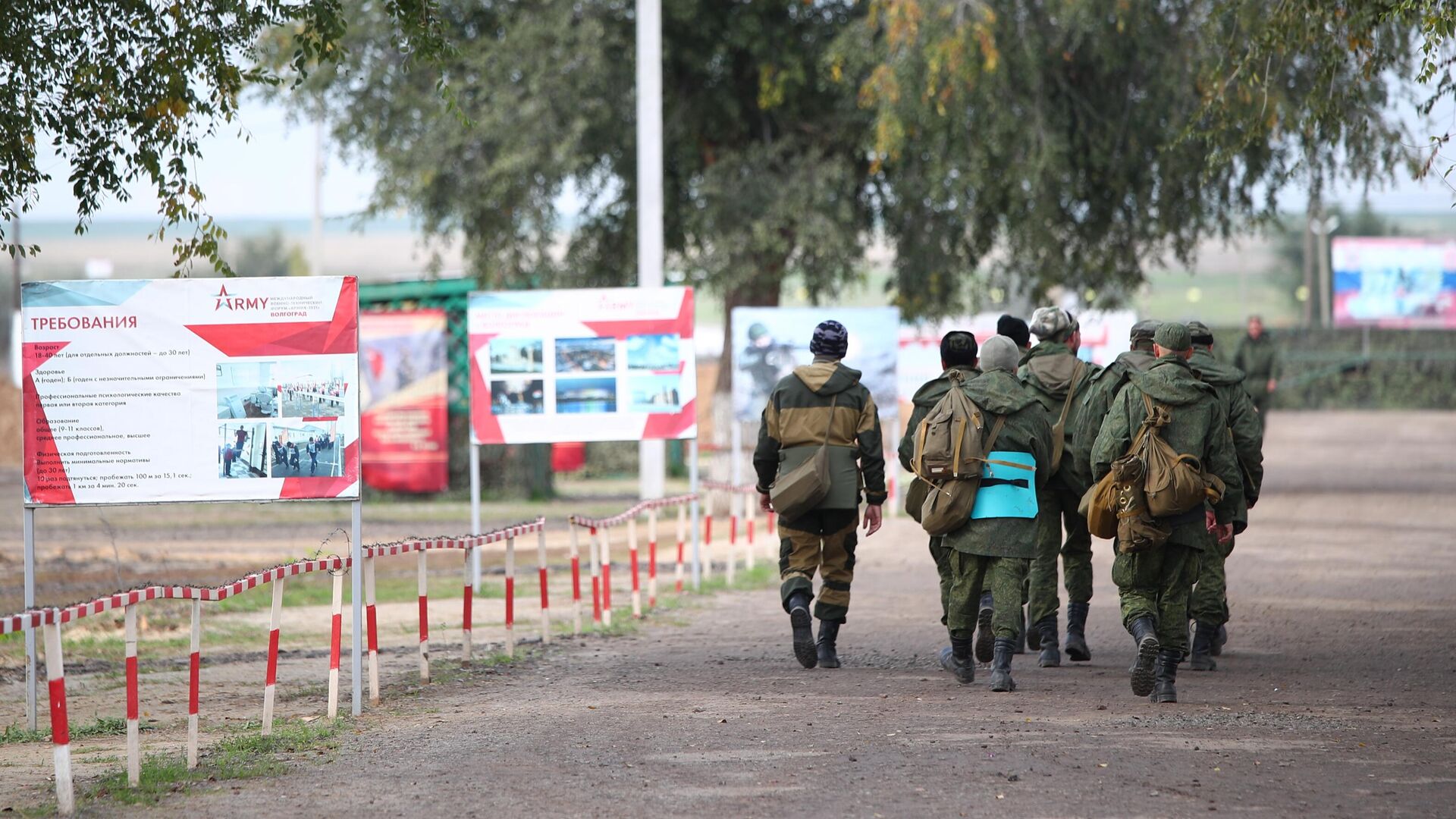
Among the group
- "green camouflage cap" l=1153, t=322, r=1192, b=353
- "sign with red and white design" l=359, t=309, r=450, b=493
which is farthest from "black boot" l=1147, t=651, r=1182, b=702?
"sign with red and white design" l=359, t=309, r=450, b=493

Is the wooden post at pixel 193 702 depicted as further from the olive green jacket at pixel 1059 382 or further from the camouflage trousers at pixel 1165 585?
the olive green jacket at pixel 1059 382

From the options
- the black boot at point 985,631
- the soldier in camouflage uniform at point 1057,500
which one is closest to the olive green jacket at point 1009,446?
the black boot at point 985,631

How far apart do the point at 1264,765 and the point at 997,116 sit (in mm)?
14574

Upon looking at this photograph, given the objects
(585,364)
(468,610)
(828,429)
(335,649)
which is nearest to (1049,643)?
(828,429)

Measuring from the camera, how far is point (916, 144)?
2153 centimetres

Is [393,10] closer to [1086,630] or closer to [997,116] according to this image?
[1086,630]

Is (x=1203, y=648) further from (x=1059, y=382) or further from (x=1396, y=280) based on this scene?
(x=1396, y=280)

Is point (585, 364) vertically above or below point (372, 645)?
above

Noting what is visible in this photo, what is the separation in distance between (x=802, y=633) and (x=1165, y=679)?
2.08m

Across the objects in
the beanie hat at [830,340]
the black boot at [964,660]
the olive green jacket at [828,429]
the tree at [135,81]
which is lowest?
the black boot at [964,660]

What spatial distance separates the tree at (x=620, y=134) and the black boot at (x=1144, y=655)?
13565mm

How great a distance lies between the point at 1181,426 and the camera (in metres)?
8.25

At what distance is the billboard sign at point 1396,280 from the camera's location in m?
57.1

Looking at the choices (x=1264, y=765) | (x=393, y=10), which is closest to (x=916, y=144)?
(x=393, y=10)
